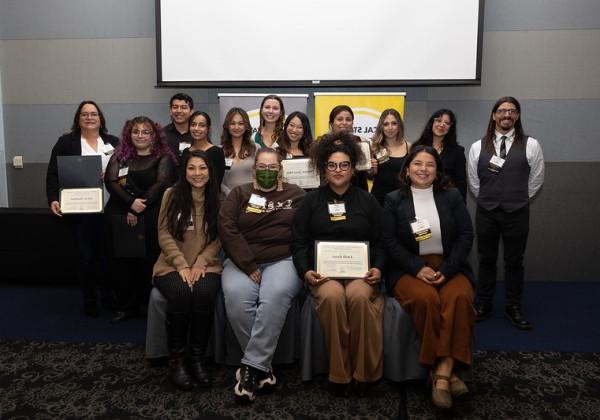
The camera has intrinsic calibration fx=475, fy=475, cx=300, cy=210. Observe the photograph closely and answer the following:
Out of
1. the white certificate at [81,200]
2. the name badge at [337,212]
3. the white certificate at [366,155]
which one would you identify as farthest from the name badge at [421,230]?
the white certificate at [81,200]

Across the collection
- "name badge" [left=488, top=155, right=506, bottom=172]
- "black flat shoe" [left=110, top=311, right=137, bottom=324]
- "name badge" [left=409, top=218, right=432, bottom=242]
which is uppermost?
"name badge" [left=488, top=155, right=506, bottom=172]

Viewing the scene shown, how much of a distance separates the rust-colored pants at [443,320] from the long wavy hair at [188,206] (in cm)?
125

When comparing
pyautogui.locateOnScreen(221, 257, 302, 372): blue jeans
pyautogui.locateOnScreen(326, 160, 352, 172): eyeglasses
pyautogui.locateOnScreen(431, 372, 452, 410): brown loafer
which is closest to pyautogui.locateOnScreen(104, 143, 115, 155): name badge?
pyautogui.locateOnScreen(221, 257, 302, 372): blue jeans

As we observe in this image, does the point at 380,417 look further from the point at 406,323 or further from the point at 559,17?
the point at 559,17

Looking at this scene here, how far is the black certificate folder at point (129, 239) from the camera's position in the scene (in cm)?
340

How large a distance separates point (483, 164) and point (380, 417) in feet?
6.95

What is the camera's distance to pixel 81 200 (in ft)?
11.5

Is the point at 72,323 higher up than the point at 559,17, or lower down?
lower down

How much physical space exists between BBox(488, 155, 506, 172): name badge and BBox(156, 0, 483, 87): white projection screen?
1.29 metres

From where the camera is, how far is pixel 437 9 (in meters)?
4.51

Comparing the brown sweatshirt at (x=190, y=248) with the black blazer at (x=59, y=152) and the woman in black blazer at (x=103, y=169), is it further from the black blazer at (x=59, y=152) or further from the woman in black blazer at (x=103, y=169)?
the black blazer at (x=59, y=152)

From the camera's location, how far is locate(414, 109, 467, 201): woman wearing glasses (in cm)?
358

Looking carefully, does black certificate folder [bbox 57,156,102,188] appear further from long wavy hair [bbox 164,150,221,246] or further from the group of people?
long wavy hair [bbox 164,150,221,246]

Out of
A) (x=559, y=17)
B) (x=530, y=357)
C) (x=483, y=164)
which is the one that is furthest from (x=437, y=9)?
(x=530, y=357)
